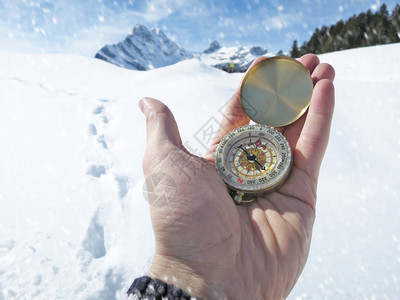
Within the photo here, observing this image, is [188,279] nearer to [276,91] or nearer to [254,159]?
[254,159]

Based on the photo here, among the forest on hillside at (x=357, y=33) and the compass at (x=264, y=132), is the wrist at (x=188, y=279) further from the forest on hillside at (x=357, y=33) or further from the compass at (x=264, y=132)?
the forest on hillside at (x=357, y=33)

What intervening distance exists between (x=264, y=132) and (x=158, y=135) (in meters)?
1.10

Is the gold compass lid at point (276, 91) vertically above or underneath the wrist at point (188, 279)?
above

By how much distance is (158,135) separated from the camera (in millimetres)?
2314

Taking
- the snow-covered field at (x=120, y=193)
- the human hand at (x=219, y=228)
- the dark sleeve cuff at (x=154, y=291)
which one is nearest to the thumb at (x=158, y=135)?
the human hand at (x=219, y=228)

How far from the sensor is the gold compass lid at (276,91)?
2.91 meters

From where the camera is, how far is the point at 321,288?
242 cm

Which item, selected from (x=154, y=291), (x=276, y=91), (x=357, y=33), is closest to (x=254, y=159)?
(x=276, y=91)

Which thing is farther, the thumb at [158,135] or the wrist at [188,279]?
the thumb at [158,135]

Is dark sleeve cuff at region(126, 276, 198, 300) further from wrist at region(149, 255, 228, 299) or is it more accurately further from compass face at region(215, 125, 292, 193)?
compass face at region(215, 125, 292, 193)

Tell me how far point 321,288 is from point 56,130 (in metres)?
4.81

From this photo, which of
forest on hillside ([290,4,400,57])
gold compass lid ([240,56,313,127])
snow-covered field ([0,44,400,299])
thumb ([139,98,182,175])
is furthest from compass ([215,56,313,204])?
forest on hillside ([290,4,400,57])

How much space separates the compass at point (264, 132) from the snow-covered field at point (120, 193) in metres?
0.92

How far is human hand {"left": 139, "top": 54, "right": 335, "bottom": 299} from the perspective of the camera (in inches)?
75.3
